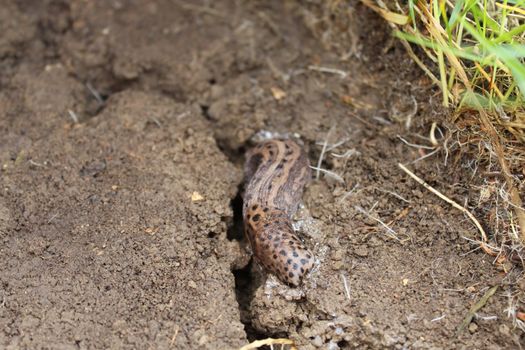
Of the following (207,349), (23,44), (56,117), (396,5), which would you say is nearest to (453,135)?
(396,5)

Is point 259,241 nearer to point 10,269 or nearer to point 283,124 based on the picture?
point 283,124

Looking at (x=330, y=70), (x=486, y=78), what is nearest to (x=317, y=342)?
(x=486, y=78)

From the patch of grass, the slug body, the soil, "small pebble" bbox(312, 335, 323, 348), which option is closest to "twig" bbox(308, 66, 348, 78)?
the soil

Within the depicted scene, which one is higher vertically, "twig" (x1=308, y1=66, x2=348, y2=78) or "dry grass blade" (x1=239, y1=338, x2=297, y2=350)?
"twig" (x1=308, y1=66, x2=348, y2=78)

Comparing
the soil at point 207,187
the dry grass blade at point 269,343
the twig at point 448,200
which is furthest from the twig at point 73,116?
the twig at point 448,200

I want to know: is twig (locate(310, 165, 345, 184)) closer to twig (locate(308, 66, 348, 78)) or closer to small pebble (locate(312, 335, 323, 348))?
twig (locate(308, 66, 348, 78))

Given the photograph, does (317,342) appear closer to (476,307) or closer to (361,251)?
(361,251)
